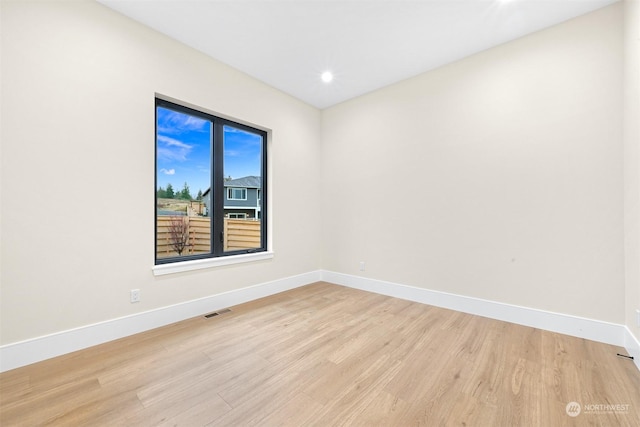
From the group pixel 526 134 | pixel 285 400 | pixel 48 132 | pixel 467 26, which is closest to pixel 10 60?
pixel 48 132

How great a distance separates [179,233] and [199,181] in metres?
0.65

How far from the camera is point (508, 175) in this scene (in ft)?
8.84

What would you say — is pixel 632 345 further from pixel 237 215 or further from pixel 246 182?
pixel 246 182

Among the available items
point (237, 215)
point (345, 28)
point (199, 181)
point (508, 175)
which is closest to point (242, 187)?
point (237, 215)

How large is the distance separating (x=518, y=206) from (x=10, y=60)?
4.45m

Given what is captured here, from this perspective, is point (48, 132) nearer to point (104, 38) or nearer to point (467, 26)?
point (104, 38)

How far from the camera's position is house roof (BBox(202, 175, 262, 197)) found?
3383 millimetres

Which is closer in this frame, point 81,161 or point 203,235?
point 81,161

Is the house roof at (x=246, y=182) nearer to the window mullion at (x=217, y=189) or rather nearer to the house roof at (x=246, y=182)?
the house roof at (x=246, y=182)

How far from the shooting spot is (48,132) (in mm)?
1985
